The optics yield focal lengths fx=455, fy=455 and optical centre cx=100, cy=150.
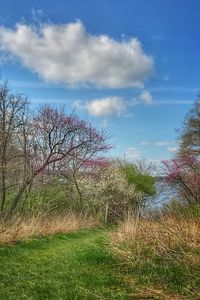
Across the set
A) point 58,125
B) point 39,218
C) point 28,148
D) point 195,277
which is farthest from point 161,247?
point 58,125

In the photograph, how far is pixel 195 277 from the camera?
714 cm

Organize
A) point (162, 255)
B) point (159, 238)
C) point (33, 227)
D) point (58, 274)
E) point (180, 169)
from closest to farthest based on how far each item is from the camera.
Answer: point (58, 274), point (162, 255), point (159, 238), point (33, 227), point (180, 169)

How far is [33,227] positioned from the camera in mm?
14422

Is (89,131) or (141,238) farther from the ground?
(89,131)

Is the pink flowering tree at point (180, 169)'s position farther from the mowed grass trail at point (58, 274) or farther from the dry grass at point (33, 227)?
the mowed grass trail at point (58, 274)

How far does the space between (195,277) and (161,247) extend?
174 centimetres

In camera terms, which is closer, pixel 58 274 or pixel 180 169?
pixel 58 274

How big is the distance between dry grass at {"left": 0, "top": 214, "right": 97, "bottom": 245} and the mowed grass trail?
0.41 m

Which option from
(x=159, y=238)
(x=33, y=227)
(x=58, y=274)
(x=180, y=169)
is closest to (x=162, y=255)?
(x=159, y=238)

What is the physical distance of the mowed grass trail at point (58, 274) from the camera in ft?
22.6

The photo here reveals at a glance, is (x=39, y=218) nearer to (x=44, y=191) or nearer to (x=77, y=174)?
(x=44, y=191)

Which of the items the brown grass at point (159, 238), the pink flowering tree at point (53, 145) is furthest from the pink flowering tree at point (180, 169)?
the brown grass at point (159, 238)

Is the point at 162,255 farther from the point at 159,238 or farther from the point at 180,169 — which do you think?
the point at 180,169

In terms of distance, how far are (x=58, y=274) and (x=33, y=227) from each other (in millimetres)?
6204
